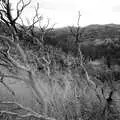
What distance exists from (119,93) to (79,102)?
543cm

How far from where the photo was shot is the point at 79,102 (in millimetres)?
9398

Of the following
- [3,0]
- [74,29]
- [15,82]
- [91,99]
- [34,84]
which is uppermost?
[3,0]

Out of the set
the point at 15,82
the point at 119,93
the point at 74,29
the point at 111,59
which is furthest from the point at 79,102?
the point at 111,59

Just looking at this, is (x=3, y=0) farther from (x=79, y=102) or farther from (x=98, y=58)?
(x=98, y=58)

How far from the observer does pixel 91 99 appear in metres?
10.2

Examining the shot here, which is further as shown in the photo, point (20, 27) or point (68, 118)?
point (20, 27)

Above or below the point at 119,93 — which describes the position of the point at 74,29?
above

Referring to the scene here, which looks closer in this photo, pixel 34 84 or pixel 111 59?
pixel 34 84

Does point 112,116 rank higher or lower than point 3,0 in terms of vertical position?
lower

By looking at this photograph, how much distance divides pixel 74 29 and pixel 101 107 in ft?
15.2

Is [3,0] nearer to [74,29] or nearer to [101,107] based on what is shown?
[74,29]

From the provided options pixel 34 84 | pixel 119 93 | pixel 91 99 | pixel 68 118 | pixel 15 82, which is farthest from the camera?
pixel 15 82

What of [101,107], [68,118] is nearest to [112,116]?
[101,107]

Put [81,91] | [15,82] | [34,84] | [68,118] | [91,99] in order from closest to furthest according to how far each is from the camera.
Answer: [34,84] → [68,118] → [91,99] → [81,91] → [15,82]
